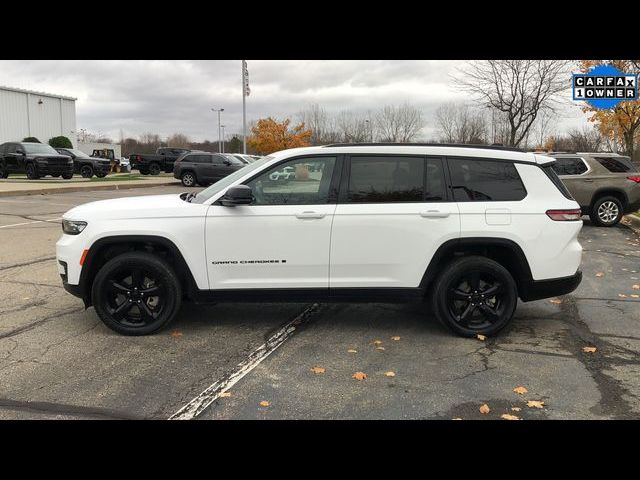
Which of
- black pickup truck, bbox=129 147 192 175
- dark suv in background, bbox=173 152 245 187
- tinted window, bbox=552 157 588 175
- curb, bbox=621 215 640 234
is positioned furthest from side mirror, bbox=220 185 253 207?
black pickup truck, bbox=129 147 192 175

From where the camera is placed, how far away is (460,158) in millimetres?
5020

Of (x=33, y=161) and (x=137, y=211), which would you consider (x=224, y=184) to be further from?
(x=33, y=161)

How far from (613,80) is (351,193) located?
17.9 meters

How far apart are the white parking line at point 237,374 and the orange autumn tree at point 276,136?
4849cm

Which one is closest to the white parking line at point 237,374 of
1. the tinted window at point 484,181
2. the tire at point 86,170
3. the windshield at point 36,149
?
the tinted window at point 484,181

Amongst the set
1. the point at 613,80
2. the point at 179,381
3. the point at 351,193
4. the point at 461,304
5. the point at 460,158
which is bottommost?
the point at 179,381

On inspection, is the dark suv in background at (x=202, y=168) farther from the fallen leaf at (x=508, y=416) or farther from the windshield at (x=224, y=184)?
the fallen leaf at (x=508, y=416)

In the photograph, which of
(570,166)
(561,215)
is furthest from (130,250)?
(570,166)

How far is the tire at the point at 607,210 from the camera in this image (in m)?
12.8

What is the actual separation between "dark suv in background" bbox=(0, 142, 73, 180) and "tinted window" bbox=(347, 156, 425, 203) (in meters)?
23.8

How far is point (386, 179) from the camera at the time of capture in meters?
4.95
